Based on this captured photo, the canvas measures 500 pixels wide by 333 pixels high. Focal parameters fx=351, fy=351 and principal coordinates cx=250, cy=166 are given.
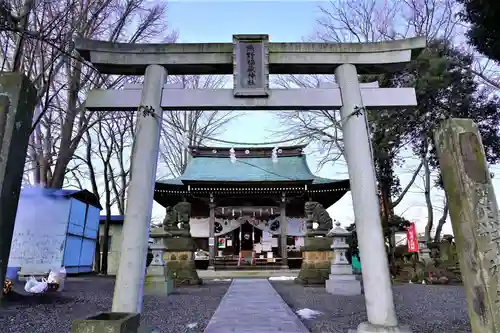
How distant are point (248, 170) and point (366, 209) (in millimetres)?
15905

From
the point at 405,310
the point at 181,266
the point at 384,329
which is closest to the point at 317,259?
the point at 181,266

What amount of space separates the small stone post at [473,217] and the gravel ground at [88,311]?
11.4ft

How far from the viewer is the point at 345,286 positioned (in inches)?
376

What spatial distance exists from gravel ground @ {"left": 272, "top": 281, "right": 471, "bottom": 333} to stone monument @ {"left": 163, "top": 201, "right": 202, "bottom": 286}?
3611 millimetres

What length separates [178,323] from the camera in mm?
5523

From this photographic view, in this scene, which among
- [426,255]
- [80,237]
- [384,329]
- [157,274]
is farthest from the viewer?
[80,237]

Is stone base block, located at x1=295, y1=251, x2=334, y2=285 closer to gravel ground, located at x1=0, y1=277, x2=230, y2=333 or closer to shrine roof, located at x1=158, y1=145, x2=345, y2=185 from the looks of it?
gravel ground, located at x1=0, y1=277, x2=230, y2=333

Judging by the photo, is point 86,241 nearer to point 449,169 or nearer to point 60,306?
point 60,306

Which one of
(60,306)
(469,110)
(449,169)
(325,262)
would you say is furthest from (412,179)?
(60,306)

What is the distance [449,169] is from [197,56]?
3567 millimetres

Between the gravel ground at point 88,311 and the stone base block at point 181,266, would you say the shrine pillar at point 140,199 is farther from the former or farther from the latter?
the stone base block at point 181,266

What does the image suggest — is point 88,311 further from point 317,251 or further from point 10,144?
point 317,251

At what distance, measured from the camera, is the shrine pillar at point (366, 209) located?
4008 millimetres

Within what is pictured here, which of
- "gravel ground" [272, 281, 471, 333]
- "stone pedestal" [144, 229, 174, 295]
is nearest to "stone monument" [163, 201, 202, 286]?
"stone pedestal" [144, 229, 174, 295]
